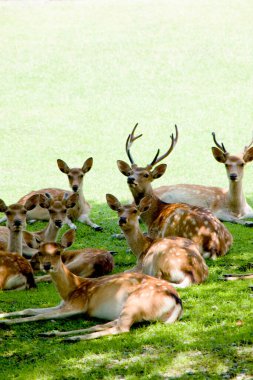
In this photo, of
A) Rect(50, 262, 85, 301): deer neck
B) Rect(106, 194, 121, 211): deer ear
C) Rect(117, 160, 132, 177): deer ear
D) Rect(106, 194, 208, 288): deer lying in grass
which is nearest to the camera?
Rect(50, 262, 85, 301): deer neck

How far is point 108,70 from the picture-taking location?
2541 cm

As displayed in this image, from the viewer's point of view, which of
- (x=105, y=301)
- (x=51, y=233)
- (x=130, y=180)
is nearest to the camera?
(x=105, y=301)

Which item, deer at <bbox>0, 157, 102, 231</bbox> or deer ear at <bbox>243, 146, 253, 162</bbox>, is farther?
deer ear at <bbox>243, 146, 253, 162</bbox>

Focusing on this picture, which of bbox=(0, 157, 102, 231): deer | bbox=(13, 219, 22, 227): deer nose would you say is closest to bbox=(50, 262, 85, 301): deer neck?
bbox=(13, 219, 22, 227): deer nose

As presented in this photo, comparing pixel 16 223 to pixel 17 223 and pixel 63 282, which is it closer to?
pixel 17 223

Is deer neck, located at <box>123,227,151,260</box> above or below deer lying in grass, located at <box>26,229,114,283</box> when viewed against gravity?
above

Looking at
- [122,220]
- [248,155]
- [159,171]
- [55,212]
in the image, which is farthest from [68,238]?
[248,155]

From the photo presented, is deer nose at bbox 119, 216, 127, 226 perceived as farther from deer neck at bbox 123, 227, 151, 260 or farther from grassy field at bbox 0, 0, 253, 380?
grassy field at bbox 0, 0, 253, 380

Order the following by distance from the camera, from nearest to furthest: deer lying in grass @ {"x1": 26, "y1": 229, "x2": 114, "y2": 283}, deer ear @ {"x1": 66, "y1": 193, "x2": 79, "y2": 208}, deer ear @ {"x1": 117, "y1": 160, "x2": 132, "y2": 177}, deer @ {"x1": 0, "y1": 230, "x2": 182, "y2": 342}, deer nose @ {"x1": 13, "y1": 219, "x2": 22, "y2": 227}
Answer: deer @ {"x1": 0, "y1": 230, "x2": 182, "y2": 342} → deer lying in grass @ {"x1": 26, "y1": 229, "x2": 114, "y2": 283} → deer nose @ {"x1": 13, "y1": 219, "x2": 22, "y2": 227} → deer ear @ {"x1": 66, "y1": 193, "x2": 79, "y2": 208} → deer ear @ {"x1": 117, "y1": 160, "x2": 132, "y2": 177}

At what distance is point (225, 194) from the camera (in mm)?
13289

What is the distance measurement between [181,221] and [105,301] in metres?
2.96

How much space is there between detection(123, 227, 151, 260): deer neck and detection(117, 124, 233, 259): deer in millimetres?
287

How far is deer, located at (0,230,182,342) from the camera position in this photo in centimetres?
712

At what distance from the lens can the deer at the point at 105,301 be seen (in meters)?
7.12
